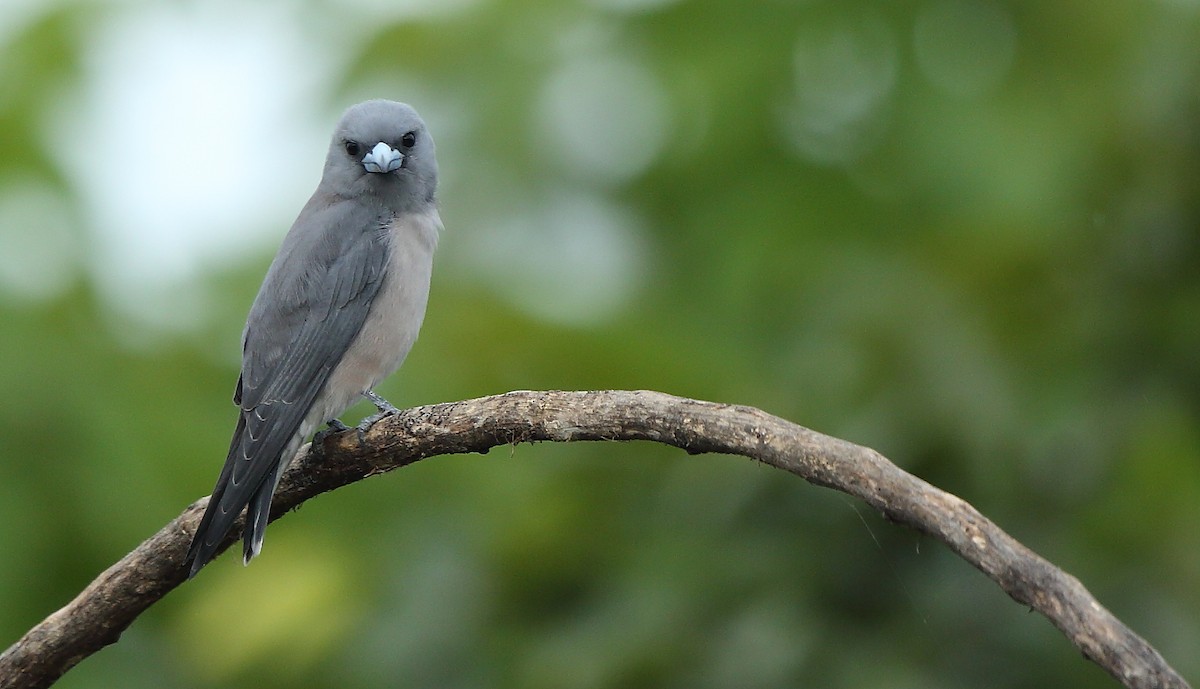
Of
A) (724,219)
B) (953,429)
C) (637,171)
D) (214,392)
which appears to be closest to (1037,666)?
(953,429)

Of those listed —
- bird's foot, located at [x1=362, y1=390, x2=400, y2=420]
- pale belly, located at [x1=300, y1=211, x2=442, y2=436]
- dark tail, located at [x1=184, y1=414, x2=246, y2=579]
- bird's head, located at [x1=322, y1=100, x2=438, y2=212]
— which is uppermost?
bird's head, located at [x1=322, y1=100, x2=438, y2=212]

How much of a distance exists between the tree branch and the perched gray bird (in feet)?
0.94

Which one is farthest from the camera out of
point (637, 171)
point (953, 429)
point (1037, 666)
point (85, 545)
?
point (637, 171)

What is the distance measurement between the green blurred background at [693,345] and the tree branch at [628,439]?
1680 millimetres

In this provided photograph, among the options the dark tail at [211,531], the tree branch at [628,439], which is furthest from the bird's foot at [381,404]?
the dark tail at [211,531]

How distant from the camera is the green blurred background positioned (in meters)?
5.00

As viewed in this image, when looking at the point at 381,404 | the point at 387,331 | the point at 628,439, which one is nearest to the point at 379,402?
the point at 381,404

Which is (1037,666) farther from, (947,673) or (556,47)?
(556,47)

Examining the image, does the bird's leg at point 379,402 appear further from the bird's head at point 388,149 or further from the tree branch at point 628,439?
the bird's head at point 388,149

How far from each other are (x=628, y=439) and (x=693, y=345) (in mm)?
2625

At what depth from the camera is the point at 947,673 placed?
15.4 ft

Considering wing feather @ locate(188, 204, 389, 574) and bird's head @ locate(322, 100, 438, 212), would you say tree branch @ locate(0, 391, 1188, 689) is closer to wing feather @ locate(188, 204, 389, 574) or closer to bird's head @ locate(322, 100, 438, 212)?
wing feather @ locate(188, 204, 389, 574)

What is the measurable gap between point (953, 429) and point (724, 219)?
1.70 meters

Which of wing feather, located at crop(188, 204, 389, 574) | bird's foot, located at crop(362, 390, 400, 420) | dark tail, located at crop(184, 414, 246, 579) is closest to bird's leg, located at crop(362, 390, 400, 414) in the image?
bird's foot, located at crop(362, 390, 400, 420)
